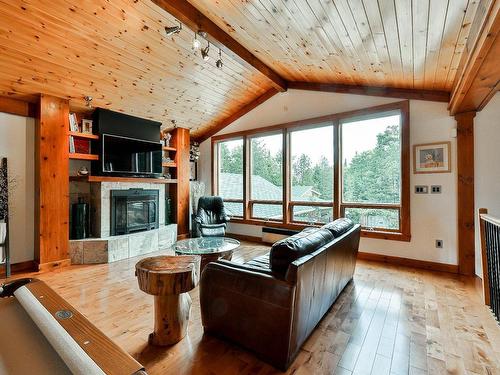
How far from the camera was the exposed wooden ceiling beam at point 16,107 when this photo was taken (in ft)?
11.6

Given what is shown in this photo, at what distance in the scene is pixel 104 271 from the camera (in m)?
3.61

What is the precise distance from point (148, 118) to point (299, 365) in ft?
15.9

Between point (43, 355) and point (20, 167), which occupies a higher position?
point (20, 167)

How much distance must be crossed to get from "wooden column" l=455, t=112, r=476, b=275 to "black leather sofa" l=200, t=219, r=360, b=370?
8.52ft

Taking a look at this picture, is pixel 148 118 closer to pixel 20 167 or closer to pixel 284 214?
pixel 20 167

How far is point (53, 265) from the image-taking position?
374 cm

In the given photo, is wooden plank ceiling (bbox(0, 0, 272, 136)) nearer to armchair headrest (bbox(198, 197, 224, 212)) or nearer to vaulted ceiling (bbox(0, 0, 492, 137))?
vaulted ceiling (bbox(0, 0, 492, 137))

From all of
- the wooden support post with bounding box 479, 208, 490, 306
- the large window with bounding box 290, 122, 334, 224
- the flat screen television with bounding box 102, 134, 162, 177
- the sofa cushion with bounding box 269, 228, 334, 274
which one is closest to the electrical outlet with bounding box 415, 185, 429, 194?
the wooden support post with bounding box 479, 208, 490, 306

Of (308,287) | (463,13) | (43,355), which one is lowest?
(308,287)

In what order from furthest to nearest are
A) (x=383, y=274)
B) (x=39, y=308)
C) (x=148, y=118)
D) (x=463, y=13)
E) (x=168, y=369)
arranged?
1. (x=148, y=118)
2. (x=383, y=274)
3. (x=463, y=13)
4. (x=168, y=369)
5. (x=39, y=308)

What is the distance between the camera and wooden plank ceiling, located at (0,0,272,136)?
8.92 feet

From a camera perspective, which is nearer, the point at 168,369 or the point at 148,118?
the point at 168,369

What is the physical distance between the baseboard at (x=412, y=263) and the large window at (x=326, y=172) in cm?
34

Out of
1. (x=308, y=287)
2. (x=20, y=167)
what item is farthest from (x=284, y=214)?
(x=20, y=167)
